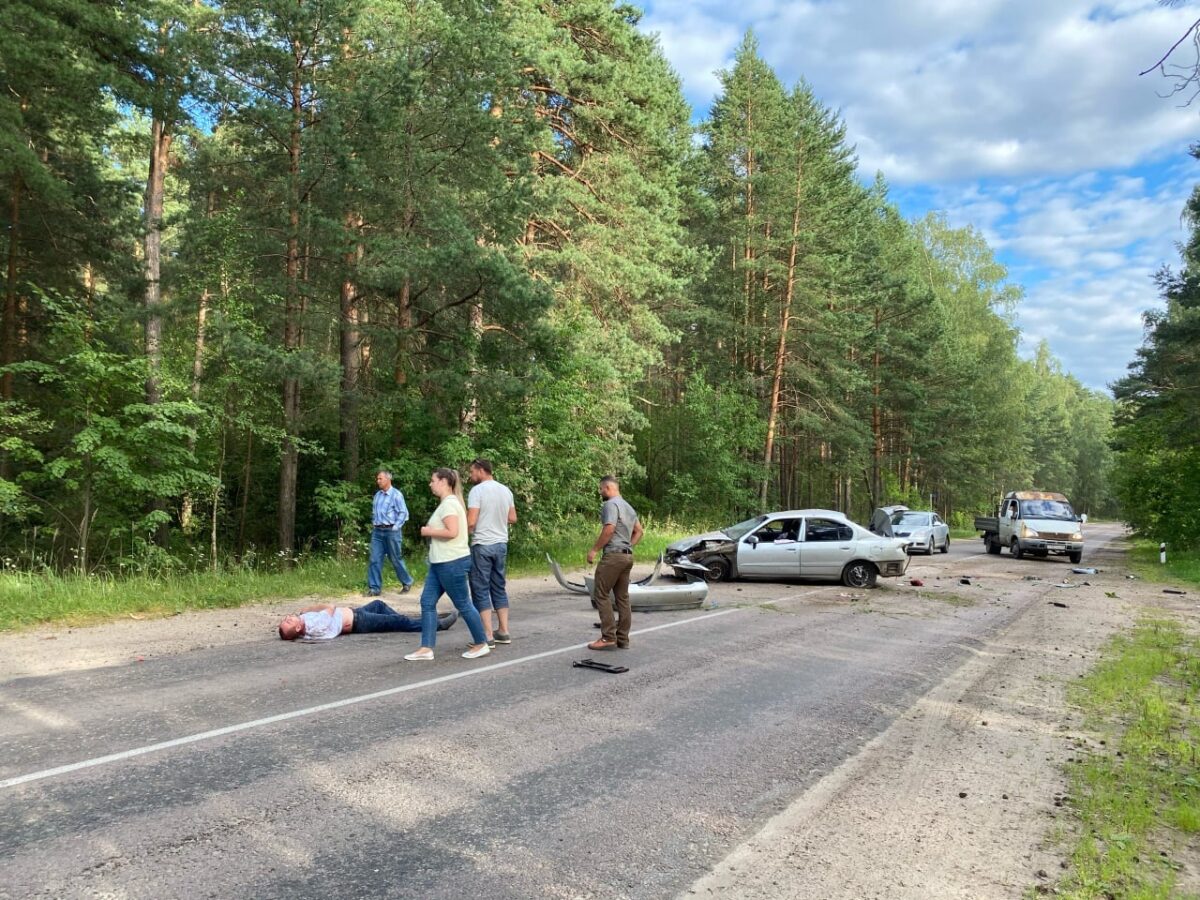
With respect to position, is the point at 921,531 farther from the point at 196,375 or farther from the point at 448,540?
the point at 196,375

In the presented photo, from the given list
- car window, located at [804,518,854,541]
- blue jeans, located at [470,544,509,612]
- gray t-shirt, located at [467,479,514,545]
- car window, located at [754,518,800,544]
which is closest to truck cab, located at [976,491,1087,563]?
car window, located at [804,518,854,541]

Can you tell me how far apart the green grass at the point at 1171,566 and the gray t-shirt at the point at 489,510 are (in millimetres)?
17847

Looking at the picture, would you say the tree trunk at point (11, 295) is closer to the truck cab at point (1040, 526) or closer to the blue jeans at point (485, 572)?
the blue jeans at point (485, 572)

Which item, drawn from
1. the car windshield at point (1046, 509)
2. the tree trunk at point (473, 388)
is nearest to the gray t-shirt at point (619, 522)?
the tree trunk at point (473, 388)

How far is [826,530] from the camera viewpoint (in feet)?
48.5

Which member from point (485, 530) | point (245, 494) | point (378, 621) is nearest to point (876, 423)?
point (245, 494)

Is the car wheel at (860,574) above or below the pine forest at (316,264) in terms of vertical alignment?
below

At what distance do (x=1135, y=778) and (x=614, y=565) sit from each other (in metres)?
4.74

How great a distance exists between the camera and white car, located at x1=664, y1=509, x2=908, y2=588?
1459 centimetres

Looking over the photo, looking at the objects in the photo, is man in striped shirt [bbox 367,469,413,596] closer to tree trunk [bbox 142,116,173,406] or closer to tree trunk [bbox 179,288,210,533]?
tree trunk [bbox 179,288,210,533]

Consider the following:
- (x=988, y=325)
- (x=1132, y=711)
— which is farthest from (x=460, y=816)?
(x=988, y=325)

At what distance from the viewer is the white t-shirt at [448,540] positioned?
7.09 metres

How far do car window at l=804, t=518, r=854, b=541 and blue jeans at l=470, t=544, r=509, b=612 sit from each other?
872cm

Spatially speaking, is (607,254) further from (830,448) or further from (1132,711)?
(830,448)
